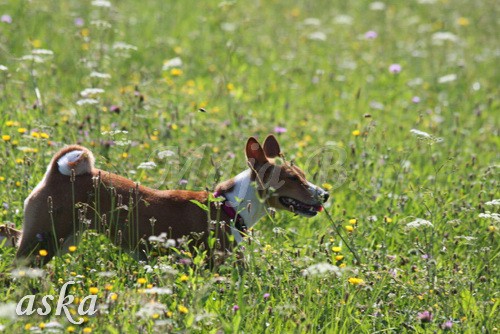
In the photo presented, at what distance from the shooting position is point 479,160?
763 centimetres

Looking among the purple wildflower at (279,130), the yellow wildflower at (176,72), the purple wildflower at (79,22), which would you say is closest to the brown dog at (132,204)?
the purple wildflower at (279,130)

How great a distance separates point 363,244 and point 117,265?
1591 millimetres

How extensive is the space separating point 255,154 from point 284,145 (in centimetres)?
191

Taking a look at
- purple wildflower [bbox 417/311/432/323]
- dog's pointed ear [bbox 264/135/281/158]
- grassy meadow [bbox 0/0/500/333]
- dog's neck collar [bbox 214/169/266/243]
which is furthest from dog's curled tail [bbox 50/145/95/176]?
purple wildflower [bbox 417/311/432/323]

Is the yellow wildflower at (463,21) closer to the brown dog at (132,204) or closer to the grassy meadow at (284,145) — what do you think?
the grassy meadow at (284,145)

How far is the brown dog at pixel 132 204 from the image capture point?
5105mm

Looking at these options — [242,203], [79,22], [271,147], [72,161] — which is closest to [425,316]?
[242,203]

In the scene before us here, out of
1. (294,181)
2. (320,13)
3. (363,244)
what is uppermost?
(294,181)

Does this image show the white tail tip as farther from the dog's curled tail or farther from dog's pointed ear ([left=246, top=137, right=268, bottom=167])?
dog's pointed ear ([left=246, top=137, right=268, bottom=167])

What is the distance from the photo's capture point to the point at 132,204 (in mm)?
5145

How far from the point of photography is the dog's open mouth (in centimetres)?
565

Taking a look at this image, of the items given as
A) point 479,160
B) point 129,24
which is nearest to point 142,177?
point 479,160

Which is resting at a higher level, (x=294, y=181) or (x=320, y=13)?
(x=294, y=181)

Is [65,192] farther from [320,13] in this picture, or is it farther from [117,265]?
[320,13]
